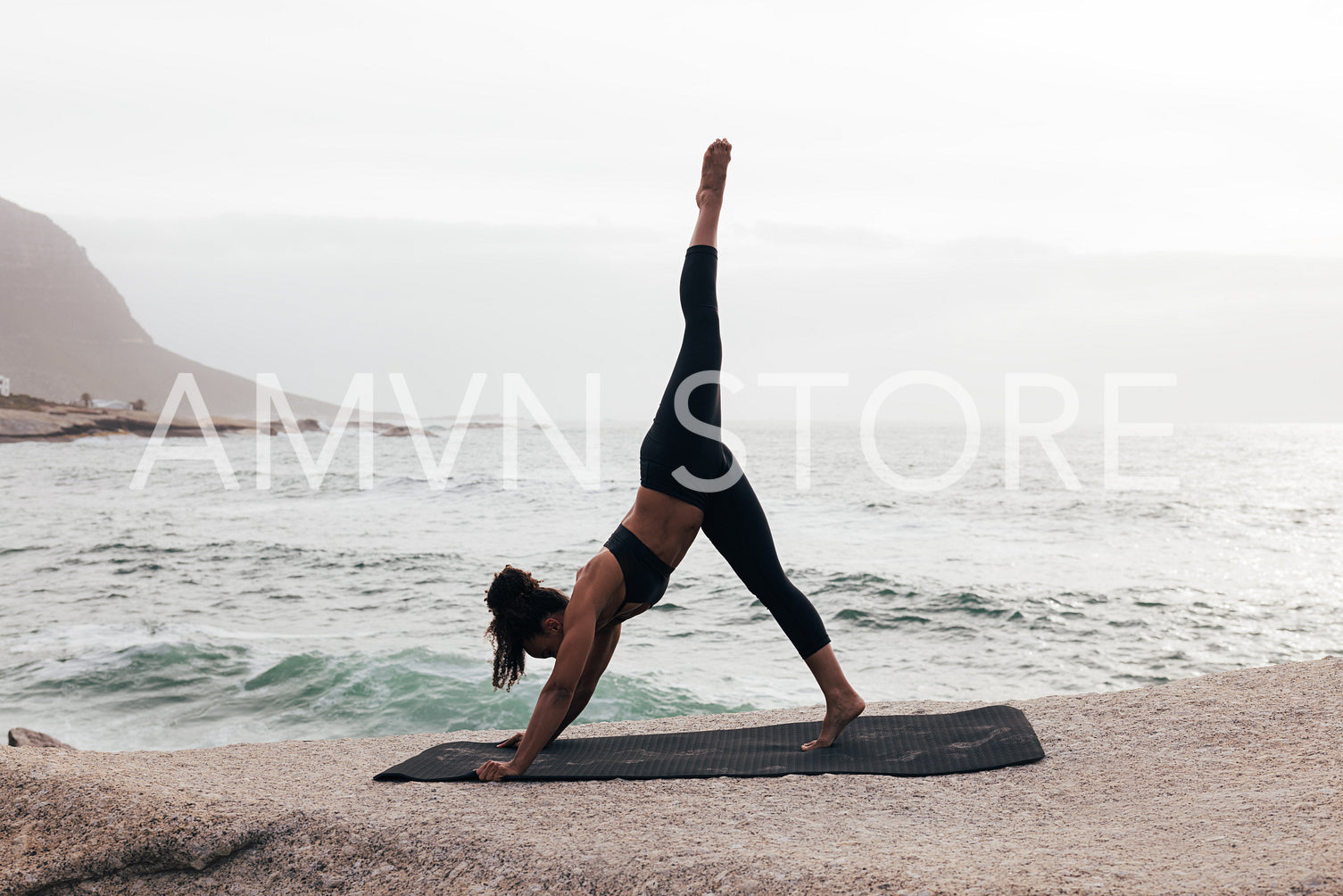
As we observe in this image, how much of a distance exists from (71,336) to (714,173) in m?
170

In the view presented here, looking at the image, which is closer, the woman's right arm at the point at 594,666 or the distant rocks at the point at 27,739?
the woman's right arm at the point at 594,666

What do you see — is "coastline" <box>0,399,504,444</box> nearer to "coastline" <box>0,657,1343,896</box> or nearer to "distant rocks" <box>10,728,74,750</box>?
"distant rocks" <box>10,728,74,750</box>

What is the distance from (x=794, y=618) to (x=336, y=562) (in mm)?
12265

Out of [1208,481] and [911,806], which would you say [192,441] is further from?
[911,806]

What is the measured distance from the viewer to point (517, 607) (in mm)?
3609

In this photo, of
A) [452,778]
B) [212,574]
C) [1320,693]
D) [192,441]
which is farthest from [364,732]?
[192,441]

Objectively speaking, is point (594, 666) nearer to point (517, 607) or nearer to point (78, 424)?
point (517, 607)

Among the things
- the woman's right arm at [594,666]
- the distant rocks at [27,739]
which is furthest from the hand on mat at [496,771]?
the distant rocks at [27,739]

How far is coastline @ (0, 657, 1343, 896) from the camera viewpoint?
2.27 metres

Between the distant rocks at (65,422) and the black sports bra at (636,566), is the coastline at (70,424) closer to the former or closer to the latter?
→ the distant rocks at (65,422)

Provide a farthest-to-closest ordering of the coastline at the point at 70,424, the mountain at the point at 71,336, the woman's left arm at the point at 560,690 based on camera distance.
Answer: the mountain at the point at 71,336 → the coastline at the point at 70,424 → the woman's left arm at the point at 560,690

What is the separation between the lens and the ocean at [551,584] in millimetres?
7285

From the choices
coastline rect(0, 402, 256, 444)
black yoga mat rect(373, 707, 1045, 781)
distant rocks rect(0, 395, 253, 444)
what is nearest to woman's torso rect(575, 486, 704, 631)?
black yoga mat rect(373, 707, 1045, 781)

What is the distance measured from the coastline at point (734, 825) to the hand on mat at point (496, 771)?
0.09 m
